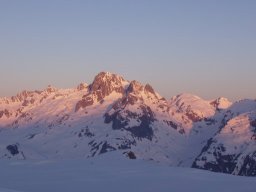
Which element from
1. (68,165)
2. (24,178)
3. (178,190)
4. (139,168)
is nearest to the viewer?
(178,190)

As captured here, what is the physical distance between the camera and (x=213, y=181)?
28.2m

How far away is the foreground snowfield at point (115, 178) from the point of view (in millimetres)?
27531

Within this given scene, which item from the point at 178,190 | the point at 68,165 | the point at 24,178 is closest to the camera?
the point at 178,190

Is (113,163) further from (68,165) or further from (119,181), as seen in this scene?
(119,181)

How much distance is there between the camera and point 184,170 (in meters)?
31.7

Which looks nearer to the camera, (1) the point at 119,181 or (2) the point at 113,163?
(1) the point at 119,181

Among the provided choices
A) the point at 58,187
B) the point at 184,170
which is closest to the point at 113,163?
the point at 184,170

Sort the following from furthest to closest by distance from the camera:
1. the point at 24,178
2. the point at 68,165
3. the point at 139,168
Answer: the point at 68,165, the point at 139,168, the point at 24,178

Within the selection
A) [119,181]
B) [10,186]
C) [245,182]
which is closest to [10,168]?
[10,186]

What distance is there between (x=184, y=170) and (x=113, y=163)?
16.2 feet

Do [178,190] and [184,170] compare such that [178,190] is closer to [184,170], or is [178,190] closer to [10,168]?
[184,170]

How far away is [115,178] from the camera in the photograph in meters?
29.3

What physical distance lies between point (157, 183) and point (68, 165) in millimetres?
8129

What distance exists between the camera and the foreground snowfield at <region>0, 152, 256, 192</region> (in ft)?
90.3
